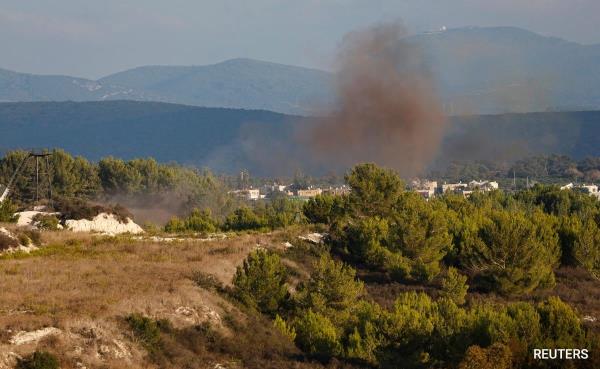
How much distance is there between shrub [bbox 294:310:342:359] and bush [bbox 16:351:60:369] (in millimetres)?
8198

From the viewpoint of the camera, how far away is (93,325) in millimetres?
22156

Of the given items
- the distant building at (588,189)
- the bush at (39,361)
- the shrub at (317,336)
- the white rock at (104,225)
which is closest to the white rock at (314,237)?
the white rock at (104,225)

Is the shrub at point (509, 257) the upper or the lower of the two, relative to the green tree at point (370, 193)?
lower

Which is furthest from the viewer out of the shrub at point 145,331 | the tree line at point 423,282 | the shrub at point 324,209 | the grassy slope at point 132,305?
the shrub at point 324,209

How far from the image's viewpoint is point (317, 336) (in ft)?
86.5

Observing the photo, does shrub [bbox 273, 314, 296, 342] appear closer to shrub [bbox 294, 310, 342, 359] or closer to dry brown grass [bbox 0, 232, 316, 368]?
shrub [bbox 294, 310, 342, 359]

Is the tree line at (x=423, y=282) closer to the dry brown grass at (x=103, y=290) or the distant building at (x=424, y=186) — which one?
the dry brown grass at (x=103, y=290)

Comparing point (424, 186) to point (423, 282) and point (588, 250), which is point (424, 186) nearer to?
point (588, 250)

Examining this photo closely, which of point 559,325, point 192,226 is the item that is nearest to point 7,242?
point 559,325

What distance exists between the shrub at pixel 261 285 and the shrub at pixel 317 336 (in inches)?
82.3

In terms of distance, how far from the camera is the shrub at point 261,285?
29922 millimetres

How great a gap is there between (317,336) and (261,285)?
454cm

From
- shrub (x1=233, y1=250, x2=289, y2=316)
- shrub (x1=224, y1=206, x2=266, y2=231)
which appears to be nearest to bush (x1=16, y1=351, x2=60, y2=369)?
shrub (x1=233, y1=250, x2=289, y2=316)

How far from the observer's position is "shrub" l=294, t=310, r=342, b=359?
1004 inches
